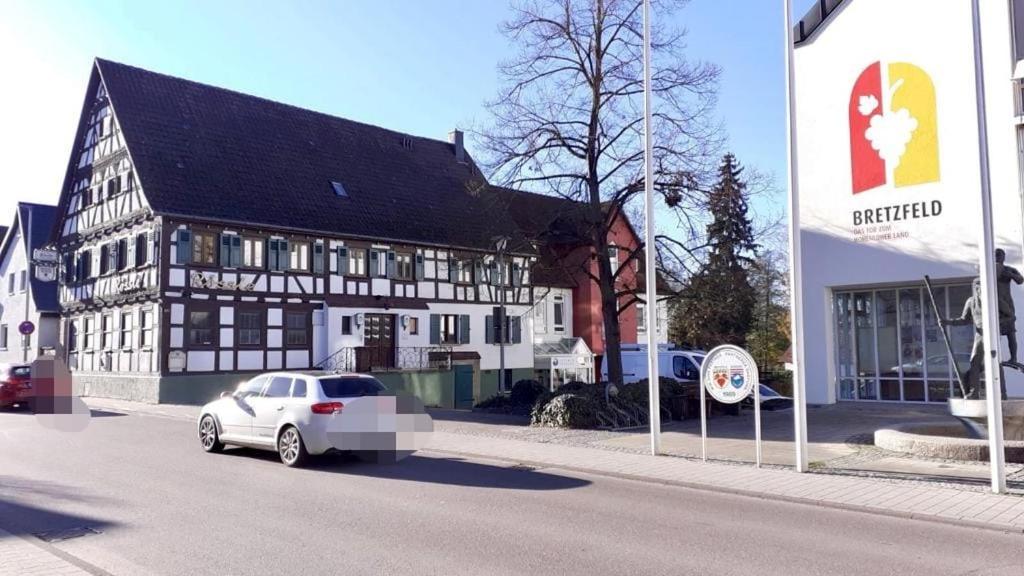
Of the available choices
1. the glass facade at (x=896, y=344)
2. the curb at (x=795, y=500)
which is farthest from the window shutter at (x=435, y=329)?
the curb at (x=795, y=500)

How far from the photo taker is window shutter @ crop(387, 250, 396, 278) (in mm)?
35438

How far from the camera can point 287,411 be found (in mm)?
12844

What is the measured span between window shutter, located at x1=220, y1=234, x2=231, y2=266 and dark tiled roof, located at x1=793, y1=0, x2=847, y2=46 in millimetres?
20427

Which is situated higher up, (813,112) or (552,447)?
(813,112)

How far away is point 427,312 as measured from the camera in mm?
36625

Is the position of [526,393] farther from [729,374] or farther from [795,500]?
[795,500]

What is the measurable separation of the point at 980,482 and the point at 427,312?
90.6 ft

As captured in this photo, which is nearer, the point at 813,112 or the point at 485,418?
the point at 485,418

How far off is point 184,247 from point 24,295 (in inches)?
755

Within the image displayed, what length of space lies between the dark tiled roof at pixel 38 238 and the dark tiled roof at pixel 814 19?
111 ft

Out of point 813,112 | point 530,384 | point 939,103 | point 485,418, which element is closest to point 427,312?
point 530,384

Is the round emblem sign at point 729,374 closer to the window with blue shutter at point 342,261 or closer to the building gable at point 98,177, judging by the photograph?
the building gable at point 98,177

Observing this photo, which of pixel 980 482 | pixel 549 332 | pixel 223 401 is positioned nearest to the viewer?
pixel 980 482

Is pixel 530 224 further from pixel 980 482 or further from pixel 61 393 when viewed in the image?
pixel 61 393
